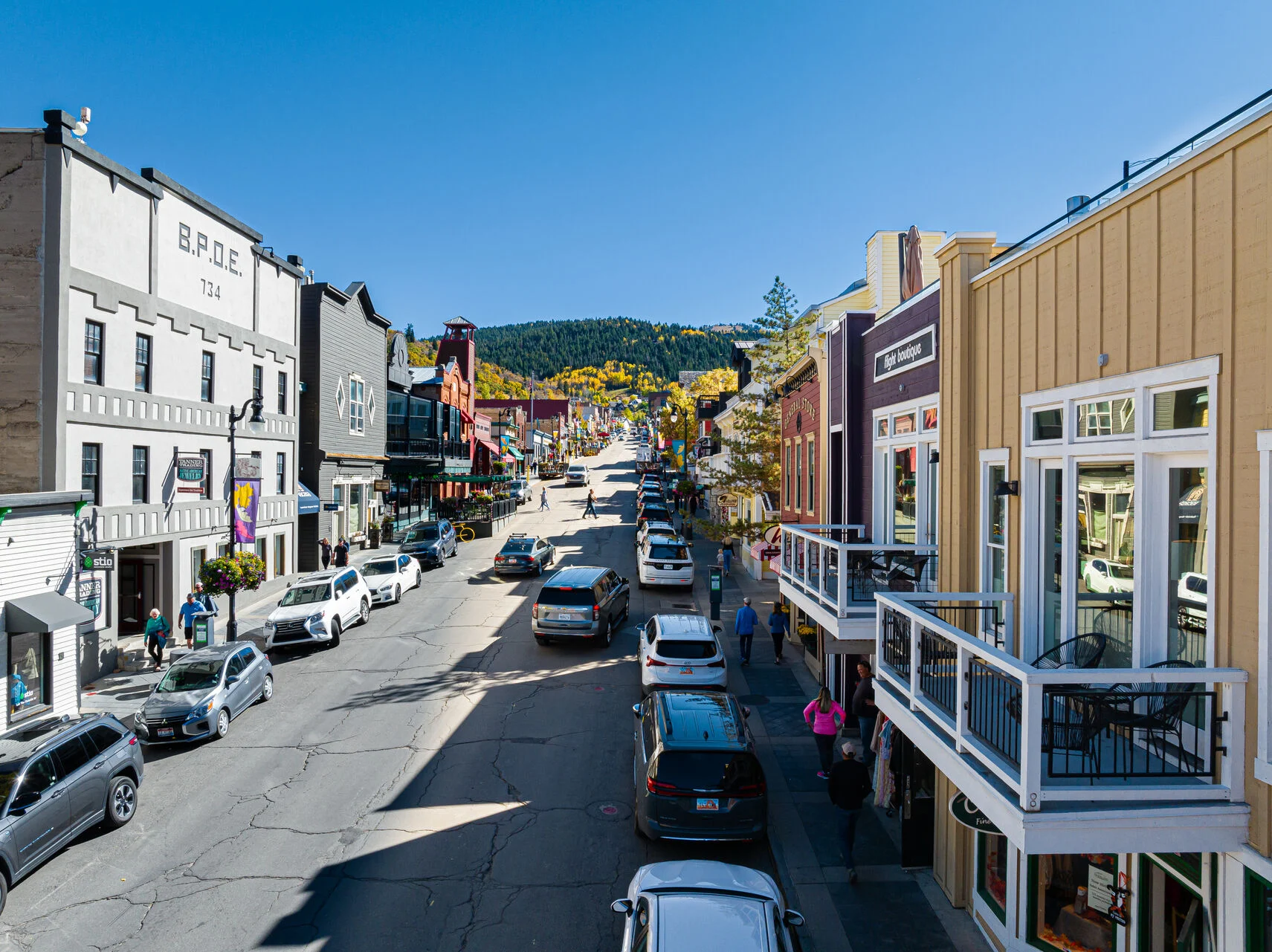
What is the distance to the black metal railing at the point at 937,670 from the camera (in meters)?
7.44

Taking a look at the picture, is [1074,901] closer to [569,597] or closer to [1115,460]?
[1115,460]

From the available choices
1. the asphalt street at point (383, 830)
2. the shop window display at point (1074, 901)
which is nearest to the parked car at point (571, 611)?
the asphalt street at point (383, 830)

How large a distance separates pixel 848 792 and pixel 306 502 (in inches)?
1066

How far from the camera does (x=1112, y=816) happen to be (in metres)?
5.18

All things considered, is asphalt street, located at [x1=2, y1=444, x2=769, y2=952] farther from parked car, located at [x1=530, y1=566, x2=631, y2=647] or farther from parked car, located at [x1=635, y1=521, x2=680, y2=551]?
parked car, located at [x1=635, y1=521, x2=680, y2=551]

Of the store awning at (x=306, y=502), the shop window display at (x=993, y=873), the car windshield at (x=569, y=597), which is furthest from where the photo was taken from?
the store awning at (x=306, y=502)

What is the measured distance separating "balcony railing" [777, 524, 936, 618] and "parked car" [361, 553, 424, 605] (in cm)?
1552

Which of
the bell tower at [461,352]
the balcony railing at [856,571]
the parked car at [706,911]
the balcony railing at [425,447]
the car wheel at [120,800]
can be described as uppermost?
the bell tower at [461,352]

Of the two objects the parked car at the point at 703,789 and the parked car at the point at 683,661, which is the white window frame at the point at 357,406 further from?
the parked car at the point at 703,789

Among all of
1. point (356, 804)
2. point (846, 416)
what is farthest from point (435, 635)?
point (846, 416)

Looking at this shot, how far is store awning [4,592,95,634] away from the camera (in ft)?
46.7

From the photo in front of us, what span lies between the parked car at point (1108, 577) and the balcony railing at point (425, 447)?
37569 mm

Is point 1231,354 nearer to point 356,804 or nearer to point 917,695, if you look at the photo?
point 917,695

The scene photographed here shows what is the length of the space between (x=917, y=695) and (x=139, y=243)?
73.1 ft
